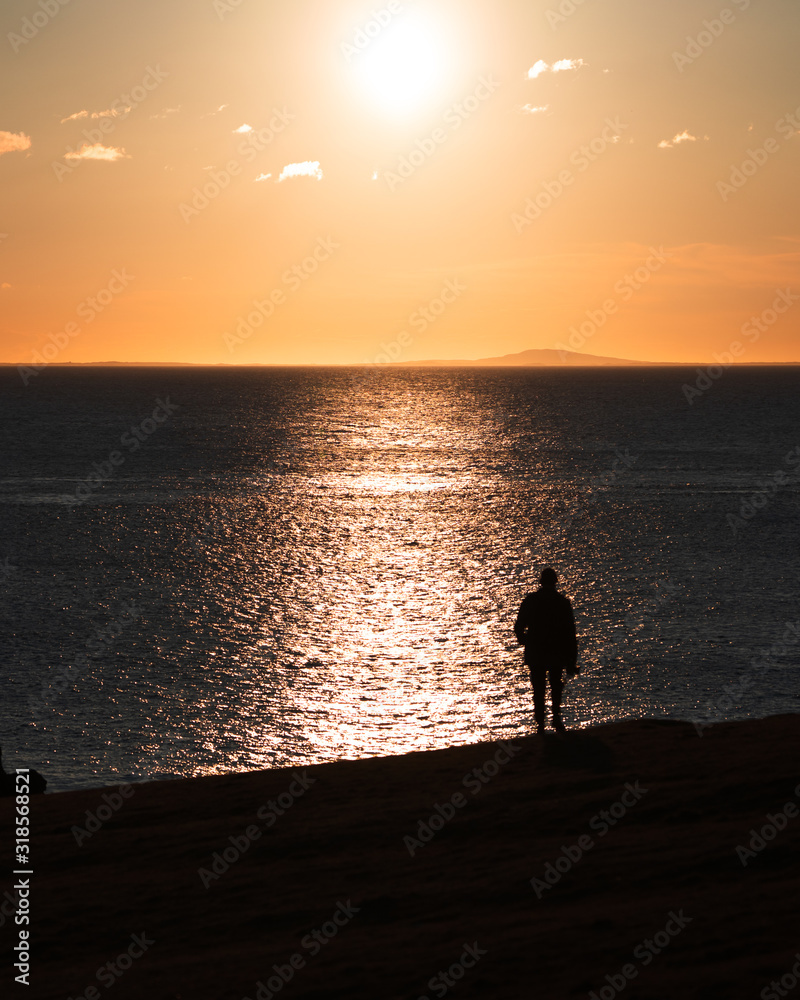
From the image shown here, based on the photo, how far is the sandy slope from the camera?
746 cm

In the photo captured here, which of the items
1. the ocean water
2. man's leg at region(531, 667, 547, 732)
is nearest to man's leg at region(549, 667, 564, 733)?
man's leg at region(531, 667, 547, 732)

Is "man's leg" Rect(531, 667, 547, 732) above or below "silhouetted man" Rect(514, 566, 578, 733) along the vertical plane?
below

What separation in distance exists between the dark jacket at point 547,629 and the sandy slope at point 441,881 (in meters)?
1.34

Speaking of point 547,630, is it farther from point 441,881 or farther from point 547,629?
point 441,881

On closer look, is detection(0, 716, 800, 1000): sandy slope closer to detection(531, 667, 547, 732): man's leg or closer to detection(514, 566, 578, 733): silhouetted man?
detection(531, 667, 547, 732): man's leg

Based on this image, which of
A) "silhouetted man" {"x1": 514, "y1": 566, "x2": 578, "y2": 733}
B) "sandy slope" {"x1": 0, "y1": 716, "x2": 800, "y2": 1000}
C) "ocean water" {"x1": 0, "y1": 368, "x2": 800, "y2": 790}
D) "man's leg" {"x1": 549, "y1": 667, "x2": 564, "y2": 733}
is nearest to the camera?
"sandy slope" {"x1": 0, "y1": 716, "x2": 800, "y2": 1000}

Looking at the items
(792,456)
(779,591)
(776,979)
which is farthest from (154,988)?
(792,456)

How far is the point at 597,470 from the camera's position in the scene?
97.6 meters

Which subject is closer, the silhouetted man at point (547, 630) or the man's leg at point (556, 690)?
the silhouetted man at point (547, 630)

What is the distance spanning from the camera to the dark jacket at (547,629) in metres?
13.8

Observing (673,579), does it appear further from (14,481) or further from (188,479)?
(14,481)

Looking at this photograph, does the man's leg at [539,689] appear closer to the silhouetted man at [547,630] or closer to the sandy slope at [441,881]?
the silhouetted man at [547,630]

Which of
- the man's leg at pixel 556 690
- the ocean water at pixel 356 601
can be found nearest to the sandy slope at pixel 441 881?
the man's leg at pixel 556 690

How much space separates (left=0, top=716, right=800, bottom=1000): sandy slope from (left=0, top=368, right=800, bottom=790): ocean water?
18330 millimetres
